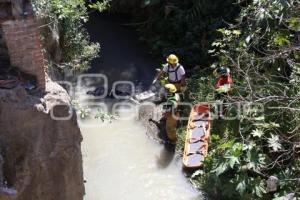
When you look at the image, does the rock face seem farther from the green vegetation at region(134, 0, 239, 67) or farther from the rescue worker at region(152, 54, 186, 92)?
the green vegetation at region(134, 0, 239, 67)

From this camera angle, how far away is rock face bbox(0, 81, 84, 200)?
6.48 meters

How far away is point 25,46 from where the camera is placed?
6.52 metres

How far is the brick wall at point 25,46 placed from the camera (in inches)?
250

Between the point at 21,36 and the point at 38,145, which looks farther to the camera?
the point at 38,145

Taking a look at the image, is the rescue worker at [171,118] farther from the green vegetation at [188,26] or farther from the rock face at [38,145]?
the rock face at [38,145]

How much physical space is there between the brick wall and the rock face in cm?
35

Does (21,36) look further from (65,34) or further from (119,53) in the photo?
(119,53)

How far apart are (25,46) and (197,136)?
4.41m

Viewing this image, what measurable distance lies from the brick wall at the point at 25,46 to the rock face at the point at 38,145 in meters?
0.35

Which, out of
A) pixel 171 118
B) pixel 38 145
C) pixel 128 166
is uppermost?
pixel 38 145

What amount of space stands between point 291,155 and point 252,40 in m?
2.87

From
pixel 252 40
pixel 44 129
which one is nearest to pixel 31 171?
pixel 44 129

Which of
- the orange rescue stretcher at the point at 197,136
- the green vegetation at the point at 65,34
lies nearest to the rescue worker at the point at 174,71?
the orange rescue stretcher at the point at 197,136

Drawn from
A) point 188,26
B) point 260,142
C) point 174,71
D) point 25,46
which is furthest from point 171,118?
point 25,46
